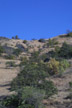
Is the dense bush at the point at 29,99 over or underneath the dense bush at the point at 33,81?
underneath

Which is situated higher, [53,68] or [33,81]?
[53,68]

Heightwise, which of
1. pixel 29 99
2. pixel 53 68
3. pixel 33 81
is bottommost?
pixel 29 99

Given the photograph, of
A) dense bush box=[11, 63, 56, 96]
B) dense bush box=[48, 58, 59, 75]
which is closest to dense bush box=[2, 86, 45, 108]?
dense bush box=[11, 63, 56, 96]

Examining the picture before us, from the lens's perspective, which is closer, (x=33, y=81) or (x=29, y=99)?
(x=29, y=99)

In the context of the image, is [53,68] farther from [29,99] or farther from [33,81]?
[29,99]

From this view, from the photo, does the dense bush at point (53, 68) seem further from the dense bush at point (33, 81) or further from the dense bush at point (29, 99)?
the dense bush at point (29, 99)

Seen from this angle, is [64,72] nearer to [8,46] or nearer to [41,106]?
[41,106]

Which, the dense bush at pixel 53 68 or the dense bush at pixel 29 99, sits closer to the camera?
the dense bush at pixel 29 99

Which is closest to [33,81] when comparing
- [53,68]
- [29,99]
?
[29,99]

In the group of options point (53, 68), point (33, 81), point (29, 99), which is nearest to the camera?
point (29, 99)

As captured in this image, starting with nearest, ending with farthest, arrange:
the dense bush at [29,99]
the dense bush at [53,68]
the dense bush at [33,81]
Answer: the dense bush at [29,99], the dense bush at [33,81], the dense bush at [53,68]

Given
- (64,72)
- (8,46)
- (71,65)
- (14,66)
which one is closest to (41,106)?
(64,72)

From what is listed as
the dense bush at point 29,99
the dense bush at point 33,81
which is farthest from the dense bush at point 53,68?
the dense bush at point 29,99

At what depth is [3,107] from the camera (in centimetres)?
1628
